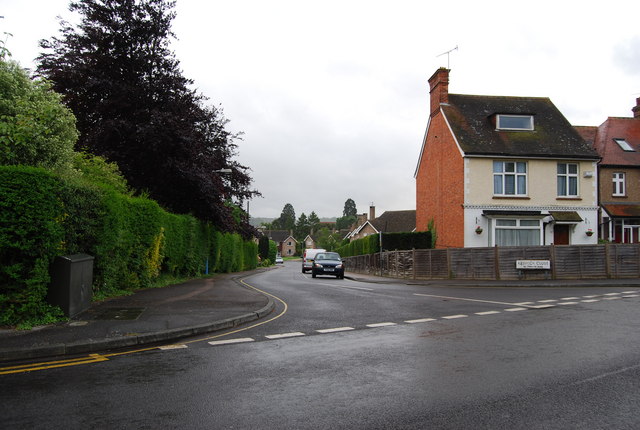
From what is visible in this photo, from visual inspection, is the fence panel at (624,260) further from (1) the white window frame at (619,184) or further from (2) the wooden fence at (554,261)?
(1) the white window frame at (619,184)

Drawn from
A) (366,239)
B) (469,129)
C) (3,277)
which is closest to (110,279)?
(3,277)

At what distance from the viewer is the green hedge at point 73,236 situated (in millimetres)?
8305

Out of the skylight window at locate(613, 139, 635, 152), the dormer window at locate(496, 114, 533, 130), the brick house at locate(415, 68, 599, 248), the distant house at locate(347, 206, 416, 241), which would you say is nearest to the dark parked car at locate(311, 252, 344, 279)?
the brick house at locate(415, 68, 599, 248)

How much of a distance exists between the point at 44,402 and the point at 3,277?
486 cm

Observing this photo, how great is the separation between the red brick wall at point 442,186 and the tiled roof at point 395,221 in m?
37.6

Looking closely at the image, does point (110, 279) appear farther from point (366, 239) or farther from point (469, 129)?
point (366, 239)

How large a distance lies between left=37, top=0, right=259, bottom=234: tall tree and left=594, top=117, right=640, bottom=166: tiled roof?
2776 cm

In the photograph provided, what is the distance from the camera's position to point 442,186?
104ft

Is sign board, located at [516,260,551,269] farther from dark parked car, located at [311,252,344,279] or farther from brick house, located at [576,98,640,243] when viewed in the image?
brick house, located at [576,98,640,243]

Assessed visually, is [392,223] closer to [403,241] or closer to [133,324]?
[403,241]

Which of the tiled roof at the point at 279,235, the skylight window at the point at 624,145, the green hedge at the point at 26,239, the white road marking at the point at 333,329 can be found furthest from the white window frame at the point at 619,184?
the tiled roof at the point at 279,235

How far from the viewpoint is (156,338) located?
806cm

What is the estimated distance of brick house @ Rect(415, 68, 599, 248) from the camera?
92.7 ft

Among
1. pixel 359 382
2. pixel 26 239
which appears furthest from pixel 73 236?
pixel 359 382
